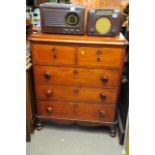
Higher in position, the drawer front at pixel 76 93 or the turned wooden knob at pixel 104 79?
the turned wooden knob at pixel 104 79

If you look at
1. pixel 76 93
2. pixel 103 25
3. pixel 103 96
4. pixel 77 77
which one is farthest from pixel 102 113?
pixel 103 25

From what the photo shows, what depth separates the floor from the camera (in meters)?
1.67

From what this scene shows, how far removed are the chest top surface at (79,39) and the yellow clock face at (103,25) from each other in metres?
0.06

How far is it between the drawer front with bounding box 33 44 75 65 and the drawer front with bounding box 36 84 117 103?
0.24 m

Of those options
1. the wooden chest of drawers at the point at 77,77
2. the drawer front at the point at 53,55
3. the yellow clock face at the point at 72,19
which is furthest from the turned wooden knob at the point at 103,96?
the yellow clock face at the point at 72,19

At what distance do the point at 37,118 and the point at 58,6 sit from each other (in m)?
1.07

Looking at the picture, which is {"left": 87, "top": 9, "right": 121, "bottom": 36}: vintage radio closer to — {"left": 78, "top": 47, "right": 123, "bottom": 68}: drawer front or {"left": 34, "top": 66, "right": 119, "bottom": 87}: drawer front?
{"left": 78, "top": 47, "right": 123, "bottom": 68}: drawer front

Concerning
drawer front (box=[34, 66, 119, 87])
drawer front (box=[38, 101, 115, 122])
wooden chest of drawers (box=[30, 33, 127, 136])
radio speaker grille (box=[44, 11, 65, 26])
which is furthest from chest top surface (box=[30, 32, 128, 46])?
drawer front (box=[38, 101, 115, 122])

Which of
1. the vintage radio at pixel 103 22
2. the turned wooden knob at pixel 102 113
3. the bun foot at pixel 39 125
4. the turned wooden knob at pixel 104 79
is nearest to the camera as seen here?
the vintage radio at pixel 103 22

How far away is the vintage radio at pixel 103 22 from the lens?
1.49 m

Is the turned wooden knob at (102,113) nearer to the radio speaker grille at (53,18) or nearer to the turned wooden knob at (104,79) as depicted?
the turned wooden knob at (104,79)
